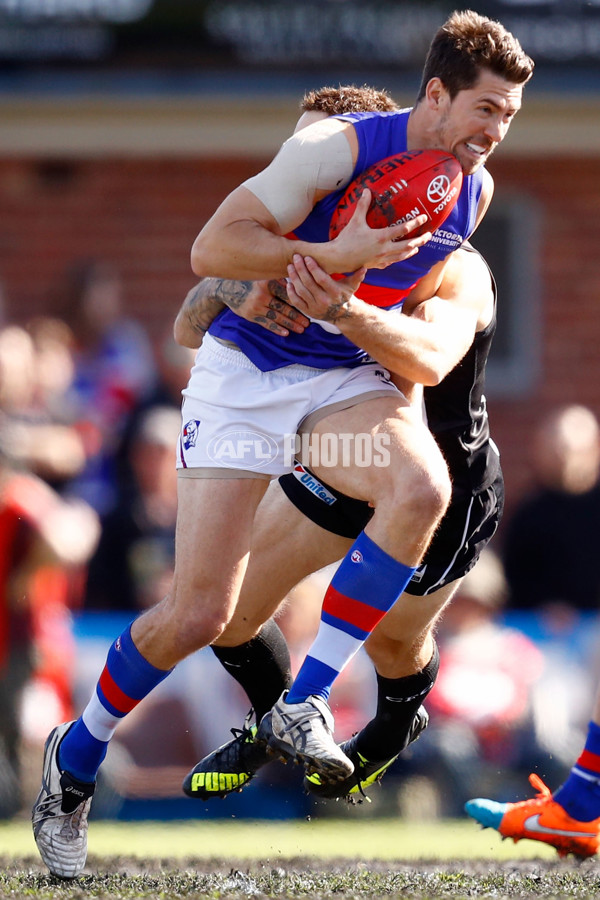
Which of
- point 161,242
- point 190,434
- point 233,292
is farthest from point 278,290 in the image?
point 161,242

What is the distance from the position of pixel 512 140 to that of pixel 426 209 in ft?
20.4

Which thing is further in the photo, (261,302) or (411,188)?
(261,302)

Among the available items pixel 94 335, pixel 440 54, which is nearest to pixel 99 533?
pixel 94 335

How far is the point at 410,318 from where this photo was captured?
4.15 metres

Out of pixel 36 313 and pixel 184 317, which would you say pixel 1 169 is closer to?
pixel 36 313

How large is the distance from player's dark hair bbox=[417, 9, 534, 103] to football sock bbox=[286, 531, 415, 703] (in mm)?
1403

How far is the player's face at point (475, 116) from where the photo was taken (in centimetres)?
400

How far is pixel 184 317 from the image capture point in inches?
185

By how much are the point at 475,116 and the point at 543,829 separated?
2520 mm

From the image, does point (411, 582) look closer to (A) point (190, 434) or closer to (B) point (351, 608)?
(B) point (351, 608)

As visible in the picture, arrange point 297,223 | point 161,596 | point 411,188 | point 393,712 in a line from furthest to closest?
point 161,596 → point 393,712 → point 297,223 → point 411,188

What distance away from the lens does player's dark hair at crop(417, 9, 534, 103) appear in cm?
399

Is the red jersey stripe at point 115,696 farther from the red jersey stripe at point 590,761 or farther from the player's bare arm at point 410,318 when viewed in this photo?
the red jersey stripe at point 590,761

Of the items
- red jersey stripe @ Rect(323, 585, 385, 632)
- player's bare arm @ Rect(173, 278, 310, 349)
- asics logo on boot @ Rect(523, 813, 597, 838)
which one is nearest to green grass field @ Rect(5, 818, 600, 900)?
asics logo on boot @ Rect(523, 813, 597, 838)
